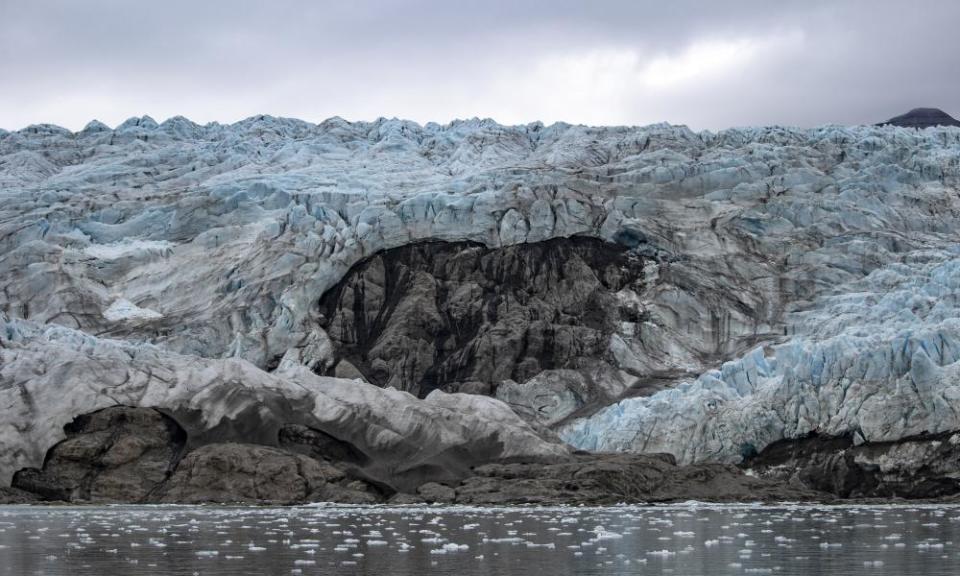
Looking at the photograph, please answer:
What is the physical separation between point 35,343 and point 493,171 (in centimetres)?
3825

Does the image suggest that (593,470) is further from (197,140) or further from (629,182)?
(197,140)

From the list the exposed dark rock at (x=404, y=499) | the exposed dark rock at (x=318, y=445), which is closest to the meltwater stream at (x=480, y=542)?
the exposed dark rock at (x=404, y=499)

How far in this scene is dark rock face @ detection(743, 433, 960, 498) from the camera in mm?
47406

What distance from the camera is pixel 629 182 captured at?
81.5 metres

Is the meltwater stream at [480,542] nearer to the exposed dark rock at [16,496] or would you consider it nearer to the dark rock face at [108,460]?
the exposed dark rock at [16,496]

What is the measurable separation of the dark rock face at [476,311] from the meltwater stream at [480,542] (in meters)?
30.6

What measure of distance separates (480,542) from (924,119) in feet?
378

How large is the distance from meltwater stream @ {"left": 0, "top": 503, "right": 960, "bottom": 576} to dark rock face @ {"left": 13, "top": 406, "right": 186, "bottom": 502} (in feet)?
19.3

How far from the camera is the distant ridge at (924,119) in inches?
5118

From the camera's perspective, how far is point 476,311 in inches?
2945

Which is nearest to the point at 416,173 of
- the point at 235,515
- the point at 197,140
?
the point at 197,140

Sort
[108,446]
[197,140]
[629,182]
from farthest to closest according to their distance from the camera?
[197,140], [629,182], [108,446]

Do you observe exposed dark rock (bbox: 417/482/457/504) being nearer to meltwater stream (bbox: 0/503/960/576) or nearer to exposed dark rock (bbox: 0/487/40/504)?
meltwater stream (bbox: 0/503/960/576)

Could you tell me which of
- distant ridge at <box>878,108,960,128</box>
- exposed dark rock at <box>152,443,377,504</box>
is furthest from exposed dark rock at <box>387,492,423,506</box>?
distant ridge at <box>878,108,960,128</box>
